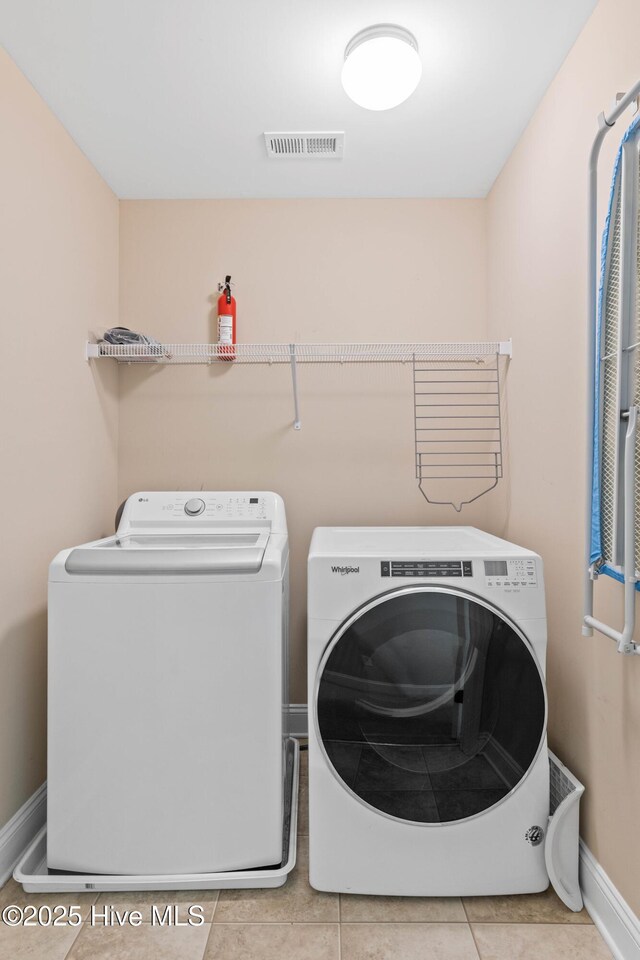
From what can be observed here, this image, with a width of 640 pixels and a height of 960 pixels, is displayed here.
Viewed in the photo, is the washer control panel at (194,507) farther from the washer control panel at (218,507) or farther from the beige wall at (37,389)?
the beige wall at (37,389)

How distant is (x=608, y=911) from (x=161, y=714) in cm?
121

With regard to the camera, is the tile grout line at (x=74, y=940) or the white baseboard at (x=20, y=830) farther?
the white baseboard at (x=20, y=830)

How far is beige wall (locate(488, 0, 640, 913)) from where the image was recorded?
4.43 feet

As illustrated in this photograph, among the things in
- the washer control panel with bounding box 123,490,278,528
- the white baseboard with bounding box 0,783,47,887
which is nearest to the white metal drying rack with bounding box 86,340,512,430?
the washer control panel with bounding box 123,490,278,528

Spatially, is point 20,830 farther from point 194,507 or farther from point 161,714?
point 194,507

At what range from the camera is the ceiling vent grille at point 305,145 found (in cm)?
199

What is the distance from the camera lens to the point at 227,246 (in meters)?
2.44

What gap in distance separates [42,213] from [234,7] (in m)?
0.85

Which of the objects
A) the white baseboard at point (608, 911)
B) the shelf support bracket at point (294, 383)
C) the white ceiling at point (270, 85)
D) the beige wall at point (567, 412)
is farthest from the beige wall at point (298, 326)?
the white baseboard at point (608, 911)

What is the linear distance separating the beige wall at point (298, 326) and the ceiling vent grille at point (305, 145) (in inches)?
13.0

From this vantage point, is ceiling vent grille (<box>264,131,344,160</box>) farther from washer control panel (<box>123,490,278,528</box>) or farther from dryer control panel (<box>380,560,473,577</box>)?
dryer control panel (<box>380,560,473,577</box>)

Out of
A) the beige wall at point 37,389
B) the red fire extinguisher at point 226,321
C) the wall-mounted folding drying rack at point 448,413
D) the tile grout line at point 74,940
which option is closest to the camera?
the tile grout line at point 74,940

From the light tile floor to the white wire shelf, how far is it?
5.69 feet

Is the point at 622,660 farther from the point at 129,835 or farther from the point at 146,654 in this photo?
the point at 129,835
